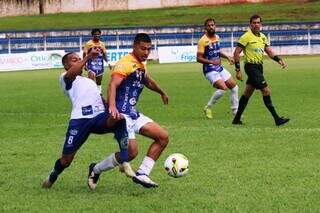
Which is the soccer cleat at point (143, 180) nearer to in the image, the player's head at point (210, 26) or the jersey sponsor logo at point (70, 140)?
the jersey sponsor logo at point (70, 140)

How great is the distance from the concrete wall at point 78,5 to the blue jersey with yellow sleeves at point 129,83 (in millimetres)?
73082

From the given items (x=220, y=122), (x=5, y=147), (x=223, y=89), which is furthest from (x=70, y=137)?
(x=223, y=89)

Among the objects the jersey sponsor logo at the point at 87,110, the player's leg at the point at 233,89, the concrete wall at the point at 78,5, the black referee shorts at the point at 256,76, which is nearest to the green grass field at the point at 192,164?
the player's leg at the point at 233,89

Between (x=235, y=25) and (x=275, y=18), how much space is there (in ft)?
35.2

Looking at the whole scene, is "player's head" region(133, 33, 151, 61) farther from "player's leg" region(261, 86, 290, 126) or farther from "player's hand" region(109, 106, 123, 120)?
"player's leg" region(261, 86, 290, 126)

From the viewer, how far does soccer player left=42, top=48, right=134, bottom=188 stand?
9047 millimetres

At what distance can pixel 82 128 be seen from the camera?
914 cm

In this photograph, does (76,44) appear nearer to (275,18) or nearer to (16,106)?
(275,18)

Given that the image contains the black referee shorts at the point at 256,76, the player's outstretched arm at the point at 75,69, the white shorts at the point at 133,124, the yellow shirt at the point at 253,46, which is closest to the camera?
the player's outstretched arm at the point at 75,69

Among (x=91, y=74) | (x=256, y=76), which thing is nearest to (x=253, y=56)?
(x=256, y=76)

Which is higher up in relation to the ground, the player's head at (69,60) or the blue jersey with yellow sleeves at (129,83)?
the player's head at (69,60)

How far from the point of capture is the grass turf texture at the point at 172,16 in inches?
2724

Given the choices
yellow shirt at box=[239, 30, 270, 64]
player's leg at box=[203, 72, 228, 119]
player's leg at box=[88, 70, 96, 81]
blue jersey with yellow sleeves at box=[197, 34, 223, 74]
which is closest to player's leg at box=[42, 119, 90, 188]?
yellow shirt at box=[239, 30, 270, 64]

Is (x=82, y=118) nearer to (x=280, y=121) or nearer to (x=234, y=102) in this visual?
(x=280, y=121)
